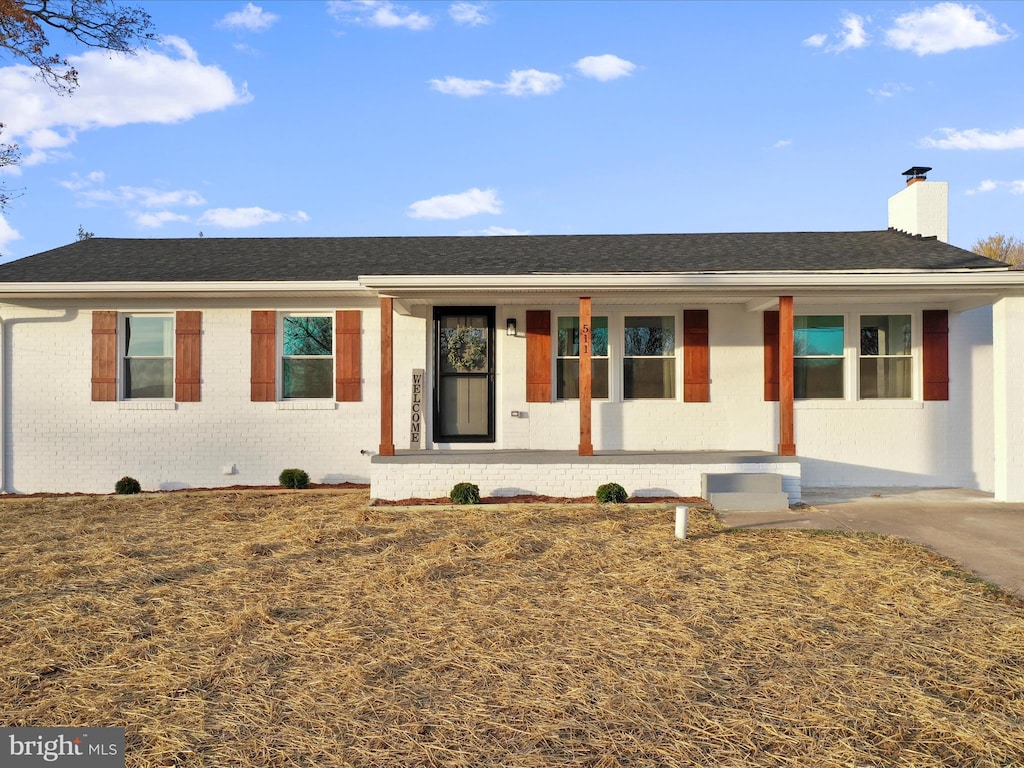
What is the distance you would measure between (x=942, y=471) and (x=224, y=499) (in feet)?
33.2

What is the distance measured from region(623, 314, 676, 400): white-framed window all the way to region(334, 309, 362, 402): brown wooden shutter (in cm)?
393

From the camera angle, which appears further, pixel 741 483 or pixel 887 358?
pixel 887 358

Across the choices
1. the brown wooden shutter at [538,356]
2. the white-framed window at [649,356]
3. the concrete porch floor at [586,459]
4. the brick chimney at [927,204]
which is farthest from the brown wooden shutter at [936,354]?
the brown wooden shutter at [538,356]

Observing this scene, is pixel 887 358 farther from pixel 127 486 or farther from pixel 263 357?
pixel 127 486

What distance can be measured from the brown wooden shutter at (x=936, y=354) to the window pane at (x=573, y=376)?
459cm

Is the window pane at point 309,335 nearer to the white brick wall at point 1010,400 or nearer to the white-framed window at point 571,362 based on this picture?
the white-framed window at point 571,362

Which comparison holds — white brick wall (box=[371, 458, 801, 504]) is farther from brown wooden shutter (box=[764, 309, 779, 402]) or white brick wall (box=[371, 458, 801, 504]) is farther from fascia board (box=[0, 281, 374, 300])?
fascia board (box=[0, 281, 374, 300])

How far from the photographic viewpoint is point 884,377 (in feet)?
31.1

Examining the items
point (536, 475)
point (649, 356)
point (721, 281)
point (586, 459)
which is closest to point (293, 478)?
point (536, 475)

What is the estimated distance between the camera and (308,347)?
962cm

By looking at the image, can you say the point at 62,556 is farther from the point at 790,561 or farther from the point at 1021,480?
the point at 1021,480

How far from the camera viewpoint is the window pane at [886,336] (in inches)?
374

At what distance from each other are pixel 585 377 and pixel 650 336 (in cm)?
189

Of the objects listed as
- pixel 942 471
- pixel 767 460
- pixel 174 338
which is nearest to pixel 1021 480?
pixel 942 471
